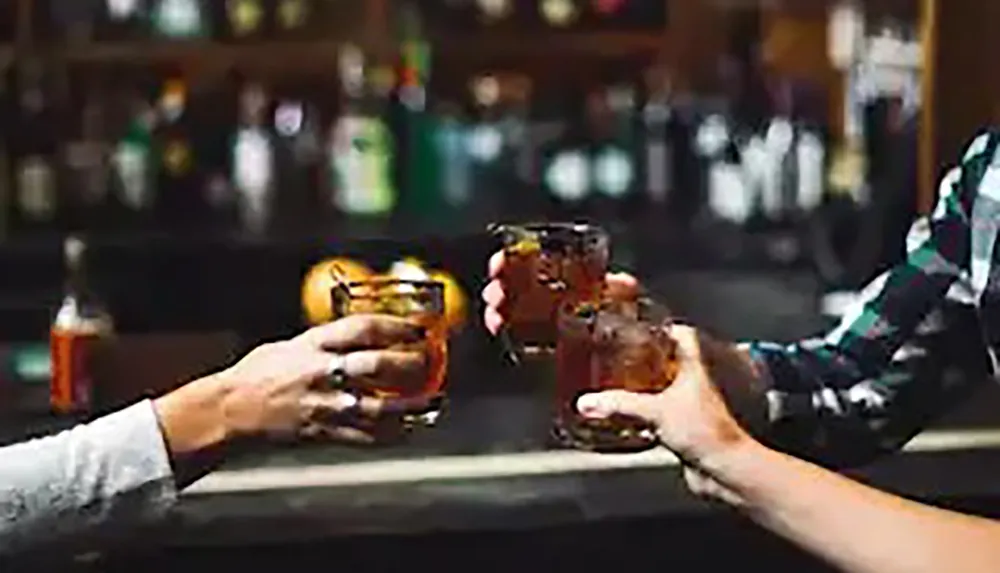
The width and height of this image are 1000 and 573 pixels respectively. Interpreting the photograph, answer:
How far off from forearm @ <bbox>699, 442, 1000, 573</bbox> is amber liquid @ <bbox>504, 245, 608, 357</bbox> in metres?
0.42

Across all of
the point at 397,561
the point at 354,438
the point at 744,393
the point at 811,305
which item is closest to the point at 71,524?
the point at 354,438

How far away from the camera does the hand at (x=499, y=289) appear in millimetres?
1854

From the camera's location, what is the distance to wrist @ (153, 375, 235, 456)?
1.64 metres

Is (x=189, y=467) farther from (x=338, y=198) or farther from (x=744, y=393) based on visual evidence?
(x=338, y=198)

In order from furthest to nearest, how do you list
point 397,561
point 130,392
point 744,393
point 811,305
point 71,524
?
point 811,305 < point 130,392 < point 397,561 < point 744,393 < point 71,524

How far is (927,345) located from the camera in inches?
78.5

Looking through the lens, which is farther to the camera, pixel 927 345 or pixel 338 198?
pixel 338 198

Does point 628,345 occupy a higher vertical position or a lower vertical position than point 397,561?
higher

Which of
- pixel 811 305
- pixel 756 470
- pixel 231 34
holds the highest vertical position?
pixel 231 34

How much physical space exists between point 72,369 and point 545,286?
97cm

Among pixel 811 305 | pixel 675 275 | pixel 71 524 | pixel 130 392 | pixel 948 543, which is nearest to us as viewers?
pixel 948 543

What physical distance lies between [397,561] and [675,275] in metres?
2.12

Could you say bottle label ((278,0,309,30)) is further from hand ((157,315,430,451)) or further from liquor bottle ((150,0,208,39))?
hand ((157,315,430,451))

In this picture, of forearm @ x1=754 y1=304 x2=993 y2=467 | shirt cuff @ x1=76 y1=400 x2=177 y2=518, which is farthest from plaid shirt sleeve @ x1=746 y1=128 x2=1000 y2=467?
shirt cuff @ x1=76 y1=400 x2=177 y2=518
